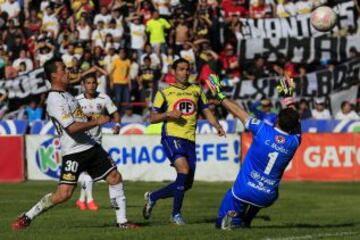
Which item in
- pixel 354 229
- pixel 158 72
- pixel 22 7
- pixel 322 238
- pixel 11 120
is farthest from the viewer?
pixel 22 7

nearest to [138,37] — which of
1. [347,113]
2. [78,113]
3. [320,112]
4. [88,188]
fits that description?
[320,112]

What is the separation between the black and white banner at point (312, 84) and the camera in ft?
94.7

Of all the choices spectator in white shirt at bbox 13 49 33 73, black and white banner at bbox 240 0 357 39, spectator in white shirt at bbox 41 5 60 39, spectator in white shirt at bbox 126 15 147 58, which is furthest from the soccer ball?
spectator in white shirt at bbox 41 5 60 39

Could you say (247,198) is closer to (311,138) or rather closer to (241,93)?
(311,138)

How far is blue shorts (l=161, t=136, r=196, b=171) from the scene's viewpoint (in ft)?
48.6

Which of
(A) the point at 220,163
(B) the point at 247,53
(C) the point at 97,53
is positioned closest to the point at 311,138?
(A) the point at 220,163

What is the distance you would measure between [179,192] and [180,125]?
40.5 inches

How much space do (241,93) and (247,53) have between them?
2.08 metres

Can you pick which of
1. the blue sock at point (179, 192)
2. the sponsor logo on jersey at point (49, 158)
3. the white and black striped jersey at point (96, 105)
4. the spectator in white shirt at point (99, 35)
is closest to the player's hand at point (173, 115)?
the blue sock at point (179, 192)

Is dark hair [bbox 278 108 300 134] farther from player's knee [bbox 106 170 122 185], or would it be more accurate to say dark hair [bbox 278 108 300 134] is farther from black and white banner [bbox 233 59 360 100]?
black and white banner [bbox 233 59 360 100]

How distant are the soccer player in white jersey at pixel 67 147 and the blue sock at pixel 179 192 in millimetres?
1473

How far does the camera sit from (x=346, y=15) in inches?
1225

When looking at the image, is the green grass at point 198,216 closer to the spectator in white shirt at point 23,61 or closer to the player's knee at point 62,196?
the player's knee at point 62,196

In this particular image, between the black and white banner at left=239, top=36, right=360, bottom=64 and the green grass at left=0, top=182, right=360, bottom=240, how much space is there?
6.96 metres
